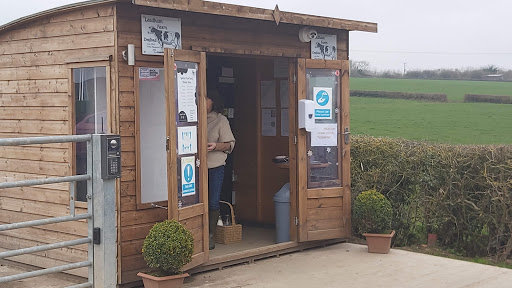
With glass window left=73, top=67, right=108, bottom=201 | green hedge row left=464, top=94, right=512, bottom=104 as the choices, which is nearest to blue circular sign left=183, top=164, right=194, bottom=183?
glass window left=73, top=67, right=108, bottom=201

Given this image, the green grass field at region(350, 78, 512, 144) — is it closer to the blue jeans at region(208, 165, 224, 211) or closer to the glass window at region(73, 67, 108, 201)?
the blue jeans at region(208, 165, 224, 211)

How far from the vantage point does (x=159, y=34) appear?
23.0ft

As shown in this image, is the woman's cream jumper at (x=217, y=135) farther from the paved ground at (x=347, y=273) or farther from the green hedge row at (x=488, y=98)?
the green hedge row at (x=488, y=98)

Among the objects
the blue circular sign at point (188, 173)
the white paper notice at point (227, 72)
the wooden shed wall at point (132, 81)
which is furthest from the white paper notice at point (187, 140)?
the white paper notice at point (227, 72)

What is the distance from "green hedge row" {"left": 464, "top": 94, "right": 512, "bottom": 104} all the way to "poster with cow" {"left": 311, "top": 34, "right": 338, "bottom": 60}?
2777cm

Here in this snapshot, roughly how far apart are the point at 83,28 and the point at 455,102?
99.2ft

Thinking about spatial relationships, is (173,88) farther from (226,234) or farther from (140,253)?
(226,234)

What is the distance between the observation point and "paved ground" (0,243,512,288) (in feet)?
23.4

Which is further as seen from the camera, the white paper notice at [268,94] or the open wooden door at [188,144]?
the white paper notice at [268,94]

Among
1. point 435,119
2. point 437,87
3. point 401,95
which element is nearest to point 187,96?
point 435,119

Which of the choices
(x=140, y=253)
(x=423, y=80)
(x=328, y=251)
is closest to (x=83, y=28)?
(x=140, y=253)

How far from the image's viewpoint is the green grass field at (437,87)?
127 ft

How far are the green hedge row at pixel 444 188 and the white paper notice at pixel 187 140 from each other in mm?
3313

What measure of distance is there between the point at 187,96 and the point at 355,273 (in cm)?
263
